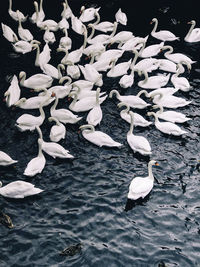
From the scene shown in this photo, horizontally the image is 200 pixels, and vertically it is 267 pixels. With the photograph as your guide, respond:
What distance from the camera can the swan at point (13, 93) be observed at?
17.4 metres

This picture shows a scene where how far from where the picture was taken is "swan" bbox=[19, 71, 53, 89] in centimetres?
1842

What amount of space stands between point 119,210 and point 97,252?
1.78 meters

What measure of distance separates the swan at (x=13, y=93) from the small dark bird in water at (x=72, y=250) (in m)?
7.06

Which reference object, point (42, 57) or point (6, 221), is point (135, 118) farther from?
point (6, 221)

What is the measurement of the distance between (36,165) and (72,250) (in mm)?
3466

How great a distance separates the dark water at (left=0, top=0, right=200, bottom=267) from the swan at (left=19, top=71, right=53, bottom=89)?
0.47m

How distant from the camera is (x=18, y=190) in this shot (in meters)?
13.7

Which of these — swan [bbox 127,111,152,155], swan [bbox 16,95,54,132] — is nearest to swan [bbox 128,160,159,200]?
swan [bbox 127,111,152,155]

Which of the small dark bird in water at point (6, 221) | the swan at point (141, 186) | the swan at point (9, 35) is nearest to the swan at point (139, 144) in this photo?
the swan at point (141, 186)

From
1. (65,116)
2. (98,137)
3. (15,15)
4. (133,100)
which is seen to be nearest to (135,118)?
(133,100)

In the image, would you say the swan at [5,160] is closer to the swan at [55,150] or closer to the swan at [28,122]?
the swan at [55,150]

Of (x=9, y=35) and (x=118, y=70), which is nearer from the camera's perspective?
(x=118, y=70)

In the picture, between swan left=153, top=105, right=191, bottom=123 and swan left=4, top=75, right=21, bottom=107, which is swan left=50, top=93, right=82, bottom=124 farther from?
swan left=153, top=105, right=191, bottom=123

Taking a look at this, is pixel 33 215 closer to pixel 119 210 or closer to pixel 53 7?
pixel 119 210
